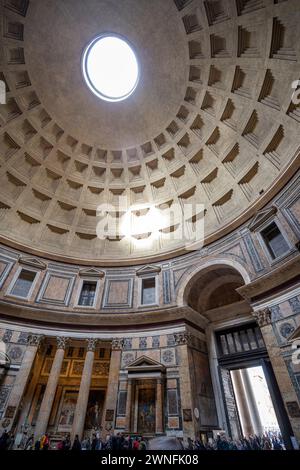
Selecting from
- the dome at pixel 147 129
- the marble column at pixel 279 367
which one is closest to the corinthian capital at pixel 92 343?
the dome at pixel 147 129

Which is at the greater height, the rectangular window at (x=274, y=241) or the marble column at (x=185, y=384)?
the rectangular window at (x=274, y=241)

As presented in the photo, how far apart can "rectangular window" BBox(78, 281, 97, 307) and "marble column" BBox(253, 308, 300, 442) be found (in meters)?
11.0

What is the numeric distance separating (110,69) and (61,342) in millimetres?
20095

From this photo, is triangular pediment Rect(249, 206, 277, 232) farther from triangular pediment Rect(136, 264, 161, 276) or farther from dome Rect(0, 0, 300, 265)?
triangular pediment Rect(136, 264, 161, 276)

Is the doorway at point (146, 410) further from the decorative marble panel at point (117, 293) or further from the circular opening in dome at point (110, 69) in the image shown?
the circular opening in dome at point (110, 69)

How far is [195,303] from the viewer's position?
16500 millimetres

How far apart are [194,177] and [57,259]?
12146mm

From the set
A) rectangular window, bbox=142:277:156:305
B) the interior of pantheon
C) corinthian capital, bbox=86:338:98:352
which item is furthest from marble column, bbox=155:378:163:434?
rectangular window, bbox=142:277:156:305

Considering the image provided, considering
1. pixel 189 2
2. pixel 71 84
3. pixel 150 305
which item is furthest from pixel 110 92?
pixel 150 305

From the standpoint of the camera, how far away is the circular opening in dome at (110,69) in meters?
17.0

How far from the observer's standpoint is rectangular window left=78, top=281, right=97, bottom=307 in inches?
679

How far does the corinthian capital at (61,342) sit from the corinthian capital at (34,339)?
1005 mm

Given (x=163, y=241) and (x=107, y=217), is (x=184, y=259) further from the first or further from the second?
(x=107, y=217)

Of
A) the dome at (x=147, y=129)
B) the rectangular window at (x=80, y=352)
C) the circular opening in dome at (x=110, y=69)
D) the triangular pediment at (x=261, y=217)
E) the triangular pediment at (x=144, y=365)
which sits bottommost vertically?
the triangular pediment at (x=144, y=365)
